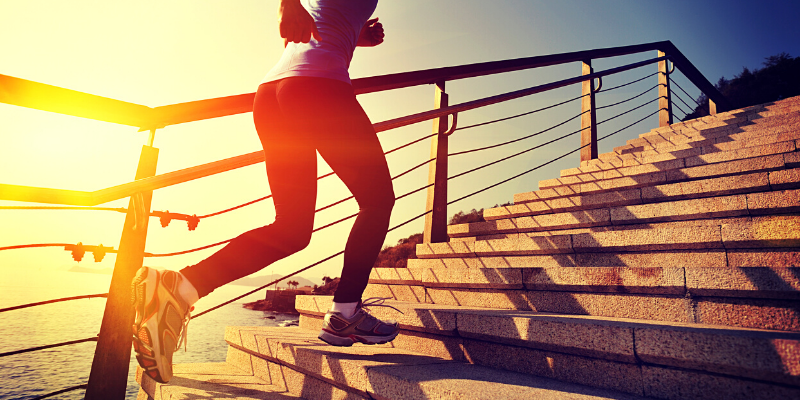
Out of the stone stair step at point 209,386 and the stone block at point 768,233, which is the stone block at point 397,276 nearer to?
the stone stair step at point 209,386

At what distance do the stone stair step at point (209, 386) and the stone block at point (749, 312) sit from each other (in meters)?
1.53

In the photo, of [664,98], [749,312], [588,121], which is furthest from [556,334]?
[664,98]

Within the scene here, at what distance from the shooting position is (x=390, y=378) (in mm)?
1174

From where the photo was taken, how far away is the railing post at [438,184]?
312 cm

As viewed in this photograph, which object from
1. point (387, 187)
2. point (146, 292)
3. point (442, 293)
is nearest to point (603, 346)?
point (387, 187)

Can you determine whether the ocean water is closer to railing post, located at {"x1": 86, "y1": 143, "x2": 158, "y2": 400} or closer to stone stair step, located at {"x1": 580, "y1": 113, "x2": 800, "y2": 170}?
railing post, located at {"x1": 86, "y1": 143, "x2": 158, "y2": 400}

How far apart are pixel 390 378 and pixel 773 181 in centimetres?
253

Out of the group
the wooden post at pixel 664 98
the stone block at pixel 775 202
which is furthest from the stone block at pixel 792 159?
the wooden post at pixel 664 98

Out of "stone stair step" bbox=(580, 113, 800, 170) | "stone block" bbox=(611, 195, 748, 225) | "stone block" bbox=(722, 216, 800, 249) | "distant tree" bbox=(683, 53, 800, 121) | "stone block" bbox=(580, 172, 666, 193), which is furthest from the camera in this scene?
"distant tree" bbox=(683, 53, 800, 121)

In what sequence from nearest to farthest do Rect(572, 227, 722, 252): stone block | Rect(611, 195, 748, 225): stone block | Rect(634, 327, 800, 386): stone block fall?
Rect(634, 327, 800, 386): stone block
Rect(572, 227, 722, 252): stone block
Rect(611, 195, 748, 225): stone block

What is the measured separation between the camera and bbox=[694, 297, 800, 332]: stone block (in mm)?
1200

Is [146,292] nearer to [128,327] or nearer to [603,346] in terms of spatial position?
[128,327]

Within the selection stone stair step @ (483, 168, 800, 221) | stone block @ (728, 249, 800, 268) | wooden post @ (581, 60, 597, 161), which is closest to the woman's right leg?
stone block @ (728, 249, 800, 268)

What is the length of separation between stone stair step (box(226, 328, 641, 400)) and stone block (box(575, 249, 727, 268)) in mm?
969
